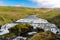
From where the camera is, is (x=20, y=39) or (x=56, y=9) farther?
(x=56, y=9)

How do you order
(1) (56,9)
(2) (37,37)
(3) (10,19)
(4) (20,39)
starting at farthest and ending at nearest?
(1) (56,9) → (3) (10,19) → (4) (20,39) → (2) (37,37)

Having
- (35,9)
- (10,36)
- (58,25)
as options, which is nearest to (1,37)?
(10,36)

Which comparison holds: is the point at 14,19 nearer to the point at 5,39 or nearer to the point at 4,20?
the point at 4,20

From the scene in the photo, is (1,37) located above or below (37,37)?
below

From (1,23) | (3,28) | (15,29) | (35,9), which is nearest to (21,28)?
(15,29)

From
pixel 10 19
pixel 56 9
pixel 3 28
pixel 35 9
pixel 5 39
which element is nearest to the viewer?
pixel 5 39

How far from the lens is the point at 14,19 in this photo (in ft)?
182

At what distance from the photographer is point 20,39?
31.5 m

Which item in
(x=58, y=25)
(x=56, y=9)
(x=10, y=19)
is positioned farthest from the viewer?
(x=56, y=9)

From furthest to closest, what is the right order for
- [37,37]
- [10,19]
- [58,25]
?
[10,19] < [58,25] < [37,37]

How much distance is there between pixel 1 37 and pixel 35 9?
46.7m

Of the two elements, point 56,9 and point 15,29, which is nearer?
point 15,29

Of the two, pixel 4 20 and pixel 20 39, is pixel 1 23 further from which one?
pixel 20 39

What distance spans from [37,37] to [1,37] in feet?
48.9
